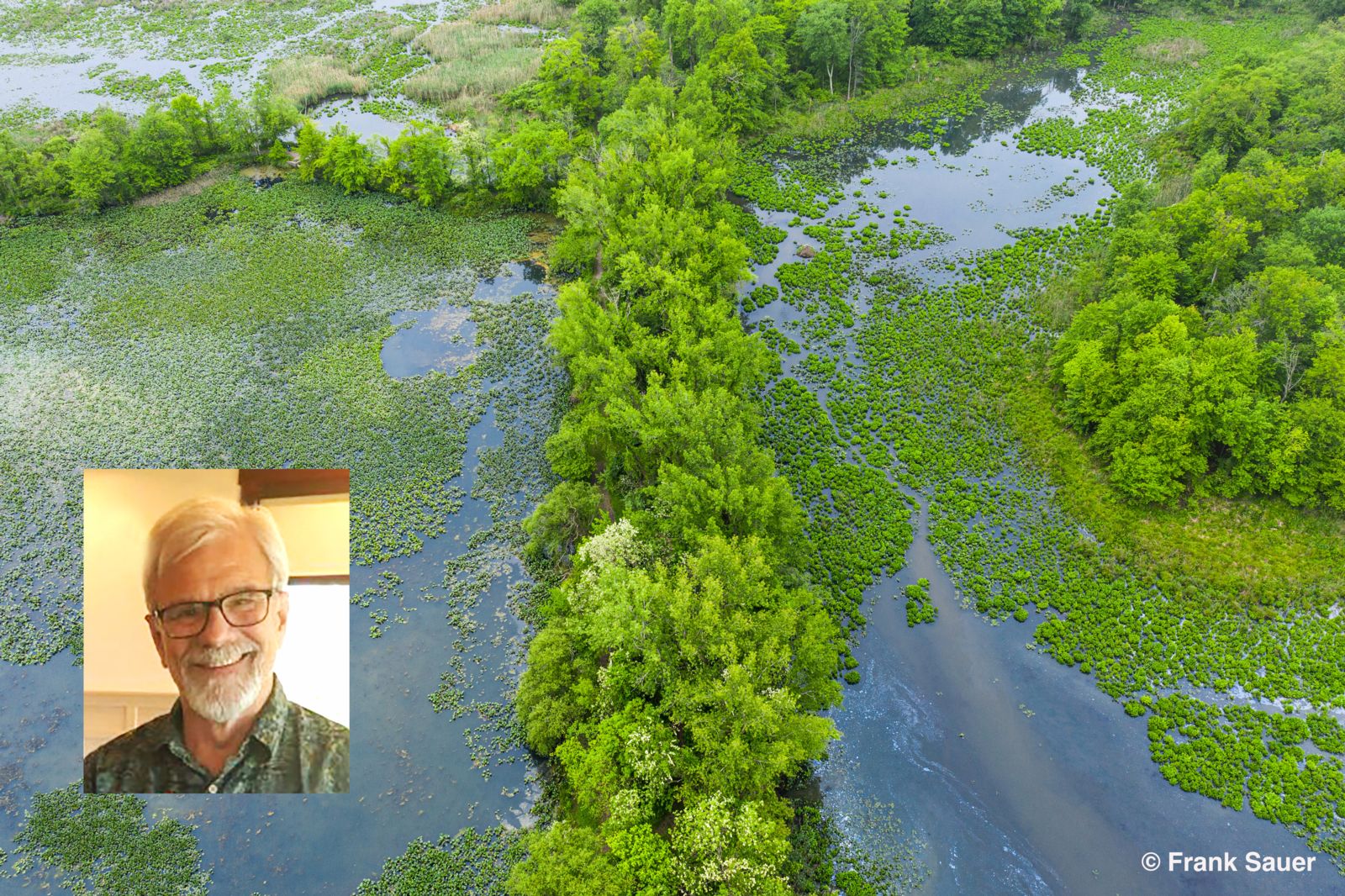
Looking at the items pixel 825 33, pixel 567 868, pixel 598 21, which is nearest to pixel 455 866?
pixel 567 868

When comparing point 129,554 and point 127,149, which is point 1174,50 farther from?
point 129,554

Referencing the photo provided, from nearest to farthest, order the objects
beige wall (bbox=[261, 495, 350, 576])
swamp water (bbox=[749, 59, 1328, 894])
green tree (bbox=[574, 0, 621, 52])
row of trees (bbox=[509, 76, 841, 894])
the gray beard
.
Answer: the gray beard, beige wall (bbox=[261, 495, 350, 576]), row of trees (bbox=[509, 76, 841, 894]), swamp water (bbox=[749, 59, 1328, 894]), green tree (bbox=[574, 0, 621, 52])

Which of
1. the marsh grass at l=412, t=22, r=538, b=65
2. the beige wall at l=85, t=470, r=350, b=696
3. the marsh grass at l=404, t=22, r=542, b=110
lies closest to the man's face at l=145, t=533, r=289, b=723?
the beige wall at l=85, t=470, r=350, b=696

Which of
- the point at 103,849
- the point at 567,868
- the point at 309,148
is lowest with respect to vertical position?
the point at 103,849

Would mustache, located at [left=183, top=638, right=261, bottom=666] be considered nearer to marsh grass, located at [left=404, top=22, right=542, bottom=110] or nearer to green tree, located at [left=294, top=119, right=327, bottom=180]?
green tree, located at [left=294, top=119, right=327, bottom=180]

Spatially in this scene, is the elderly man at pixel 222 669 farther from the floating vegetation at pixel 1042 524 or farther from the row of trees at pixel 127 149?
the row of trees at pixel 127 149

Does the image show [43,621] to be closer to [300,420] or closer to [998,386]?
[300,420]
